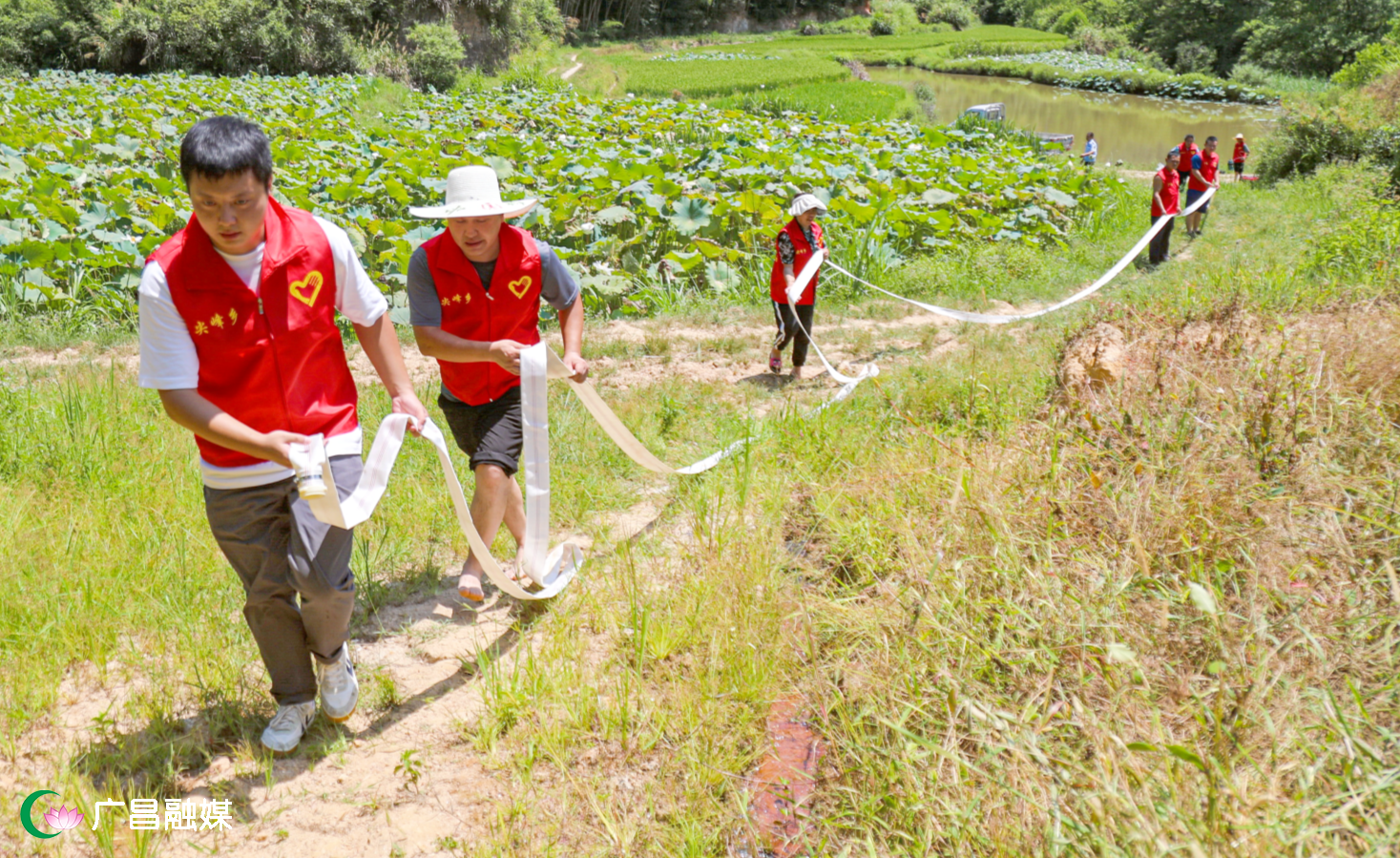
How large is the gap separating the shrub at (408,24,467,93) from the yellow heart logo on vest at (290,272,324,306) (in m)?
27.3

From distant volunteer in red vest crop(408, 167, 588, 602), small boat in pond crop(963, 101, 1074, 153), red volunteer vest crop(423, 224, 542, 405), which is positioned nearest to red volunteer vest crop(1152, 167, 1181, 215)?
small boat in pond crop(963, 101, 1074, 153)

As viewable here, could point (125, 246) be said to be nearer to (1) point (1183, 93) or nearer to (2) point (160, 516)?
(2) point (160, 516)

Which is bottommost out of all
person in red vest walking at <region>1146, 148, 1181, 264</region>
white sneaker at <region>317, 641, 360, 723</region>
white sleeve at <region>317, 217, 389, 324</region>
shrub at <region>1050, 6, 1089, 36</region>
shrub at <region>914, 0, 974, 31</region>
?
white sneaker at <region>317, 641, 360, 723</region>

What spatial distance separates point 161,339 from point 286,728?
1223 mm

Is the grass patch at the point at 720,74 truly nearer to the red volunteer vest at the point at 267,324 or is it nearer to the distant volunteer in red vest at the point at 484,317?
the distant volunteer in red vest at the point at 484,317

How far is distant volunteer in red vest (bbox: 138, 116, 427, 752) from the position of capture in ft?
7.50

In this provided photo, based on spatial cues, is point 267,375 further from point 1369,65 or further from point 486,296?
point 1369,65

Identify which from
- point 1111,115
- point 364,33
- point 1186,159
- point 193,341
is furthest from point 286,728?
point 1111,115

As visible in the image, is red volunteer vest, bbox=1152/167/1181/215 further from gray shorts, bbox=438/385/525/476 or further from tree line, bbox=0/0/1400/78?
tree line, bbox=0/0/1400/78

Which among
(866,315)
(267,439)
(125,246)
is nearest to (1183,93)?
(866,315)

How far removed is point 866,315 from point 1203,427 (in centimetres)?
461
